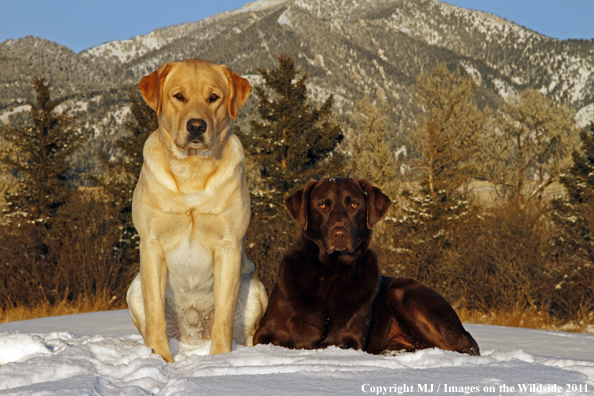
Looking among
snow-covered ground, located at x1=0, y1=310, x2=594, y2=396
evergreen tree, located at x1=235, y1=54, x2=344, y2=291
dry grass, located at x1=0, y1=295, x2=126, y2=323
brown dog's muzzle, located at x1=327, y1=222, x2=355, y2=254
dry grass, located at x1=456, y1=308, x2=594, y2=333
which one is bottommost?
dry grass, located at x1=456, y1=308, x2=594, y2=333

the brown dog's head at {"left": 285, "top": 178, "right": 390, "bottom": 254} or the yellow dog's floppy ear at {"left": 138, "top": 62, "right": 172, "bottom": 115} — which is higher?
the yellow dog's floppy ear at {"left": 138, "top": 62, "right": 172, "bottom": 115}

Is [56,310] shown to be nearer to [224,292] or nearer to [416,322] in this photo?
[224,292]

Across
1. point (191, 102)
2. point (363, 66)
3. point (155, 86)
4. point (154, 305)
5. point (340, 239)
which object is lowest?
point (154, 305)

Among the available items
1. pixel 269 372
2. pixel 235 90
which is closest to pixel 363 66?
pixel 235 90

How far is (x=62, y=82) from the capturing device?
181 m

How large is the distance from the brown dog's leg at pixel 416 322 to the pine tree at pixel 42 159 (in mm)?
23769

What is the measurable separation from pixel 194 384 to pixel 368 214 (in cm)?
231

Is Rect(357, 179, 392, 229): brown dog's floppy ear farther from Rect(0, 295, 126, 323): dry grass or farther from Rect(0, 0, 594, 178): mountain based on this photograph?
Rect(0, 0, 594, 178): mountain

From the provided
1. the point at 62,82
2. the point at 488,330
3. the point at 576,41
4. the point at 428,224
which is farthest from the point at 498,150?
the point at 62,82

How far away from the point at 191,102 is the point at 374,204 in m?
1.76

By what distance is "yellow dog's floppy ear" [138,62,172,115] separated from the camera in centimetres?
416

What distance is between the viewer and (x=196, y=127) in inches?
154

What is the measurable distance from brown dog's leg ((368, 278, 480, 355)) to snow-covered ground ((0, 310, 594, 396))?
33cm

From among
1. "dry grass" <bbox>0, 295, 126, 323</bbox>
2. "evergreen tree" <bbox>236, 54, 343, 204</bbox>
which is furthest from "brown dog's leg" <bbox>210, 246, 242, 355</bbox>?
"evergreen tree" <bbox>236, 54, 343, 204</bbox>
